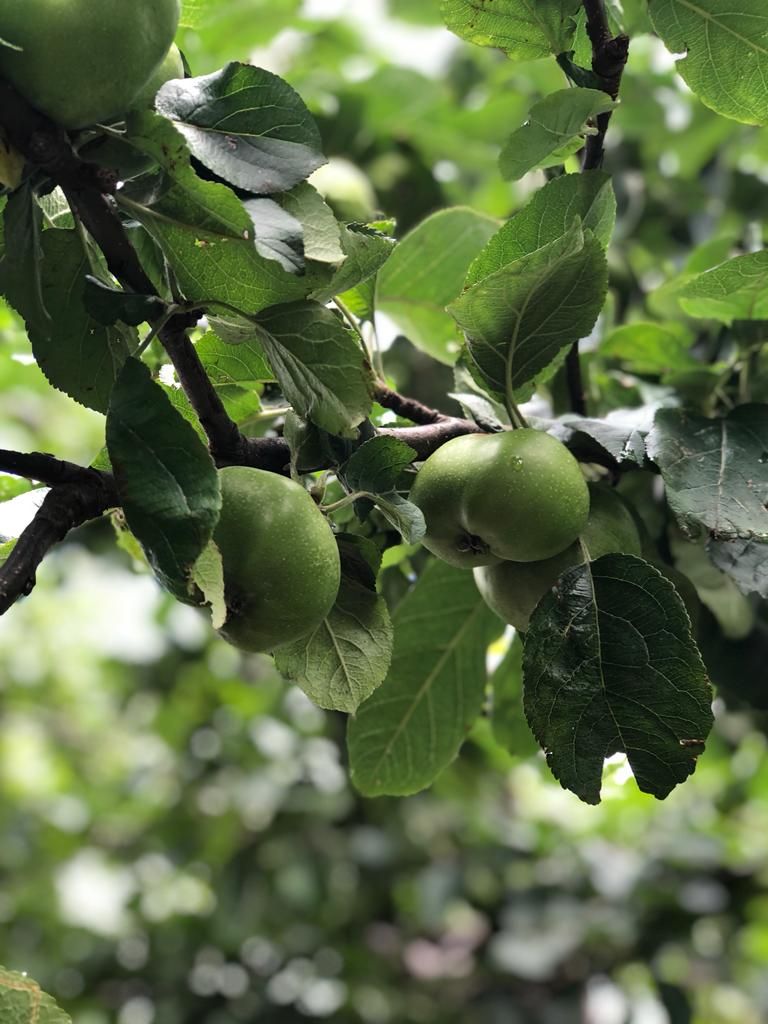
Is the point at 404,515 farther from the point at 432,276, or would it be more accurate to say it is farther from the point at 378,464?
the point at 432,276

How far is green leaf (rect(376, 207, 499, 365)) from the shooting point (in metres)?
1.31

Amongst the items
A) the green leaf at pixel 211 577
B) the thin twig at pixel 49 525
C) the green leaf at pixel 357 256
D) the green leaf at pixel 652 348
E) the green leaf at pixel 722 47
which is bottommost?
the green leaf at pixel 652 348

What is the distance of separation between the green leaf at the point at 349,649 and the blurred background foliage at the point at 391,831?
0.81 meters

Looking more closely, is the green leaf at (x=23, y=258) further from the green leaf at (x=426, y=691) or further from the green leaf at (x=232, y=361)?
the green leaf at (x=426, y=691)

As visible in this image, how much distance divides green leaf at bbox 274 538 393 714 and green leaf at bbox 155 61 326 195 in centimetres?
27

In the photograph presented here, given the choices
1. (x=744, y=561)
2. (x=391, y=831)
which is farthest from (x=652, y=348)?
(x=391, y=831)

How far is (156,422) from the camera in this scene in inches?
24.7

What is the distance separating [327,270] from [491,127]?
1496mm

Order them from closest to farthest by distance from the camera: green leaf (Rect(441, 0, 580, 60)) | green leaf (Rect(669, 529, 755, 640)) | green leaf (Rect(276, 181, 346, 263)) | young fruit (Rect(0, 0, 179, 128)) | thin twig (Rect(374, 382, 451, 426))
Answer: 1. young fruit (Rect(0, 0, 179, 128))
2. green leaf (Rect(276, 181, 346, 263))
3. green leaf (Rect(441, 0, 580, 60))
4. thin twig (Rect(374, 382, 451, 426))
5. green leaf (Rect(669, 529, 755, 640))

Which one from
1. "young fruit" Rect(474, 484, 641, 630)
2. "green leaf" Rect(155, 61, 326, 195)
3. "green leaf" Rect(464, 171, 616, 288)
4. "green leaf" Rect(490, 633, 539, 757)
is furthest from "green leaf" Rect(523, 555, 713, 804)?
"green leaf" Rect(490, 633, 539, 757)

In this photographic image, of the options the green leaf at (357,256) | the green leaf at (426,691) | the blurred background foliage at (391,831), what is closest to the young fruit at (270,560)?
the green leaf at (357,256)

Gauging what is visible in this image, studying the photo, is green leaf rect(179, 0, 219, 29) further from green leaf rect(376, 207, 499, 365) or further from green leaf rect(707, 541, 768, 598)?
green leaf rect(707, 541, 768, 598)

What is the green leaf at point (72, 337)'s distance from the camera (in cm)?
74

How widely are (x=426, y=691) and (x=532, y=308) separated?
1.73ft
